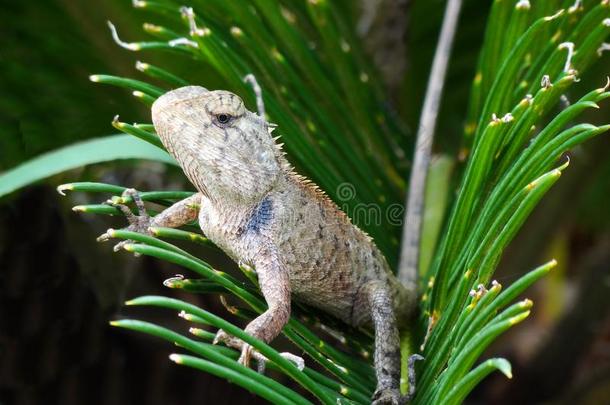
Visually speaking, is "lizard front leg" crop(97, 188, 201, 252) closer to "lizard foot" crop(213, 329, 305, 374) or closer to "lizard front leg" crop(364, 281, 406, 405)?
"lizard foot" crop(213, 329, 305, 374)

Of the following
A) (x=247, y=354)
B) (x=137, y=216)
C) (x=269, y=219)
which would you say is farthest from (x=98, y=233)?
(x=247, y=354)

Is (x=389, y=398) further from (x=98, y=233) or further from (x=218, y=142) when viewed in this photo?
(x=98, y=233)

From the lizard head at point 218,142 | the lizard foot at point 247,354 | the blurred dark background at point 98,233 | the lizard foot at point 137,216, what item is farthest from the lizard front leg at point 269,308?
the blurred dark background at point 98,233

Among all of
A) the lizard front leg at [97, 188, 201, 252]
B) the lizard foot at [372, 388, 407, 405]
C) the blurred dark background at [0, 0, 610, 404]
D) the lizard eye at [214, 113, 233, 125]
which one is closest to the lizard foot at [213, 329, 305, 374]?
the lizard foot at [372, 388, 407, 405]

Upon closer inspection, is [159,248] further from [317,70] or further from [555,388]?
[555,388]

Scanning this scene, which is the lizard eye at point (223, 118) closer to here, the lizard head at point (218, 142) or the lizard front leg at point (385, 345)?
Result: the lizard head at point (218, 142)

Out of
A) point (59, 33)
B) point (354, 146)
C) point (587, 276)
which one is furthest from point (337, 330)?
point (587, 276)
